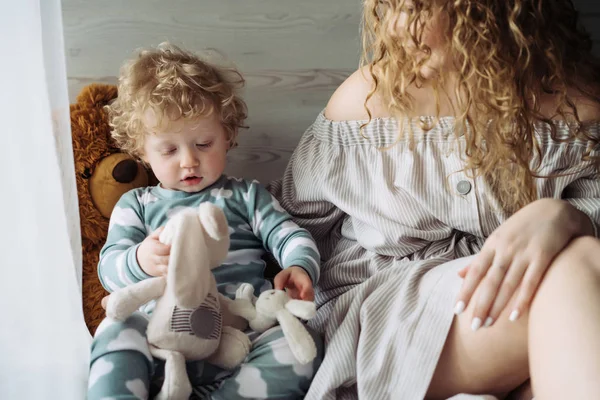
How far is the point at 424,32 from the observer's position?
98 cm

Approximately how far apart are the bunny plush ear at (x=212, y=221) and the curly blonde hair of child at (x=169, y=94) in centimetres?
24

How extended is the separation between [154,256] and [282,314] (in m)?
0.20

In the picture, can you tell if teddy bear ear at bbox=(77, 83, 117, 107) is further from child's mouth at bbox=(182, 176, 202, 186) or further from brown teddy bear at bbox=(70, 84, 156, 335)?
child's mouth at bbox=(182, 176, 202, 186)

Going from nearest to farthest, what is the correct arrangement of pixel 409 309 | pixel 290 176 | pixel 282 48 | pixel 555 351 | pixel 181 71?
1. pixel 555 351
2. pixel 409 309
3. pixel 181 71
4. pixel 290 176
5. pixel 282 48

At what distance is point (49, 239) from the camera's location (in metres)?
0.77

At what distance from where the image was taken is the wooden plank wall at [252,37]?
1300mm

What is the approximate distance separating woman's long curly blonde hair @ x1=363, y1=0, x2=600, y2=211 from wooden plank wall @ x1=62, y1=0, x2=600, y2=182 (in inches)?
11.0

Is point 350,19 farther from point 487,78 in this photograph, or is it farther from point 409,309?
point 409,309

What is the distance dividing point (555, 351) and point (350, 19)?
0.83m

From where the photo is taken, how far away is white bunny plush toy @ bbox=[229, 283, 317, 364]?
0.91m

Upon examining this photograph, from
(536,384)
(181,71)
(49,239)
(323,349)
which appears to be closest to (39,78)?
(49,239)

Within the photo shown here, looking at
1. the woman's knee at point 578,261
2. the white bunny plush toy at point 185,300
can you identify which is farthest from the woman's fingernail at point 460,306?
the white bunny plush toy at point 185,300

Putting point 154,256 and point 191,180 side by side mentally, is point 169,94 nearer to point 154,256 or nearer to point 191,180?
point 191,180

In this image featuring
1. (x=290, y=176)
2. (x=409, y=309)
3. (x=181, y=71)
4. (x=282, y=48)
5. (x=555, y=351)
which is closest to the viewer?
(x=555, y=351)
